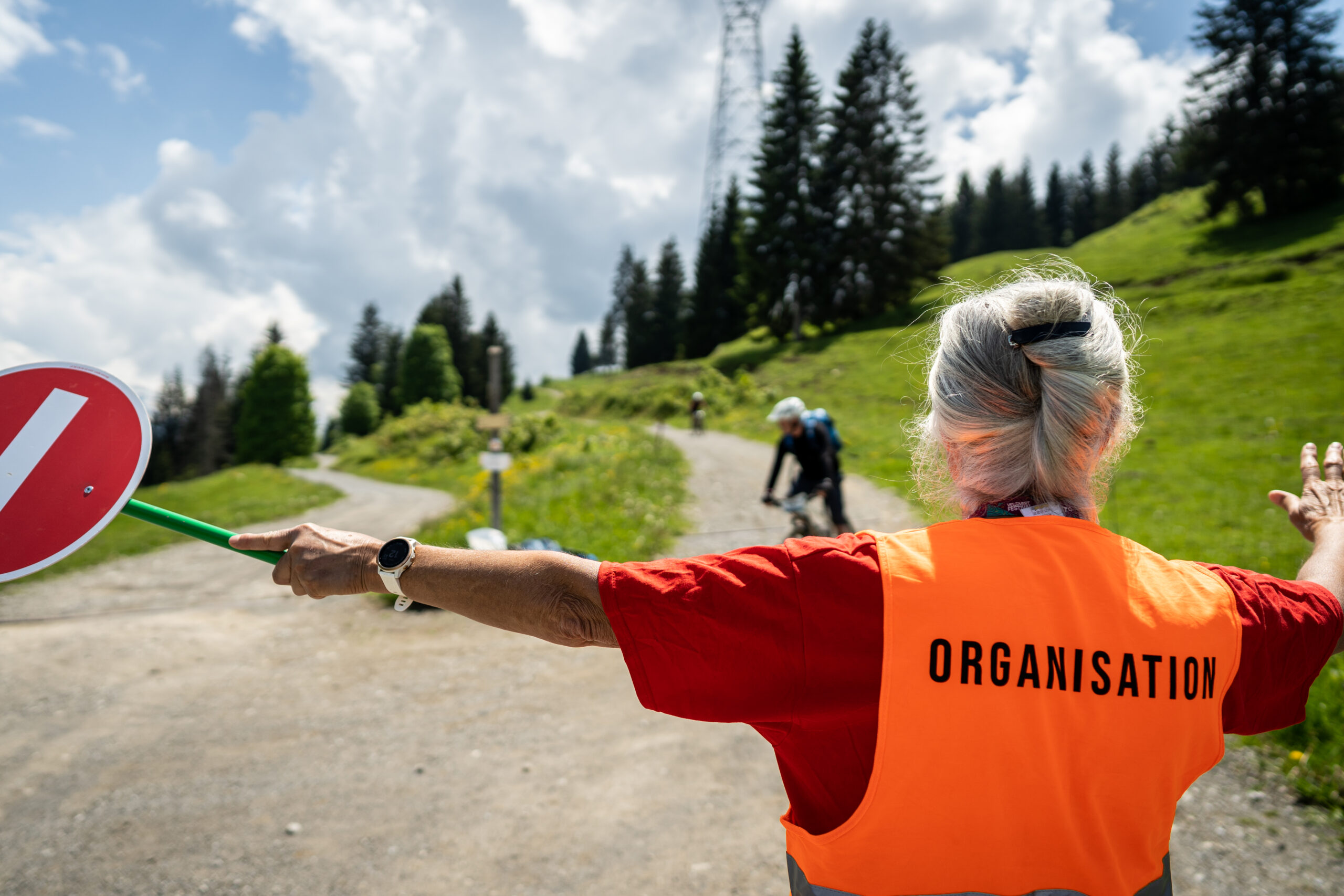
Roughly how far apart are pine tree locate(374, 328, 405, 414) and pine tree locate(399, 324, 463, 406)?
554 cm

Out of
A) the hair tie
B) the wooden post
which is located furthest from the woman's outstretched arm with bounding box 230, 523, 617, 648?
the wooden post

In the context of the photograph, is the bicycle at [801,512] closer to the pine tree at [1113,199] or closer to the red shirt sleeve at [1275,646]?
the red shirt sleeve at [1275,646]

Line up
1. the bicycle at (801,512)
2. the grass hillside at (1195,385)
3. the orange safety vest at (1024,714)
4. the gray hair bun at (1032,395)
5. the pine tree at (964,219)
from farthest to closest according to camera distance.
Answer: the pine tree at (964,219), the grass hillside at (1195,385), the bicycle at (801,512), the gray hair bun at (1032,395), the orange safety vest at (1024,714)

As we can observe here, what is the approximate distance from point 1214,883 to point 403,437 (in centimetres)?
4495

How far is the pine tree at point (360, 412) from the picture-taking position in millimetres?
67375

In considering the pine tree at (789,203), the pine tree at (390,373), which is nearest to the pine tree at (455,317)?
the pine tree at (390,373)

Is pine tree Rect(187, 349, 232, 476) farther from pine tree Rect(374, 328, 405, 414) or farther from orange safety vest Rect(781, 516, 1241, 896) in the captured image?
orange safety vest Rect(781, 516, 1241, 896)

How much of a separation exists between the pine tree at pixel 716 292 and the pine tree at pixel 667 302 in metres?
6.65

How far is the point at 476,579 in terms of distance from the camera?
4.78ft

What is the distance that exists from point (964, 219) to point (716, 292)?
43012 millimetres

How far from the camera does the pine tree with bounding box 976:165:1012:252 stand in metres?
75.6

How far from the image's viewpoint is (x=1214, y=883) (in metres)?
3.57

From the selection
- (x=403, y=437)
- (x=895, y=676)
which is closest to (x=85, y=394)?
(x=895, y=676)

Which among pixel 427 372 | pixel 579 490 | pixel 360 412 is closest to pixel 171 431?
pixel 360 412
